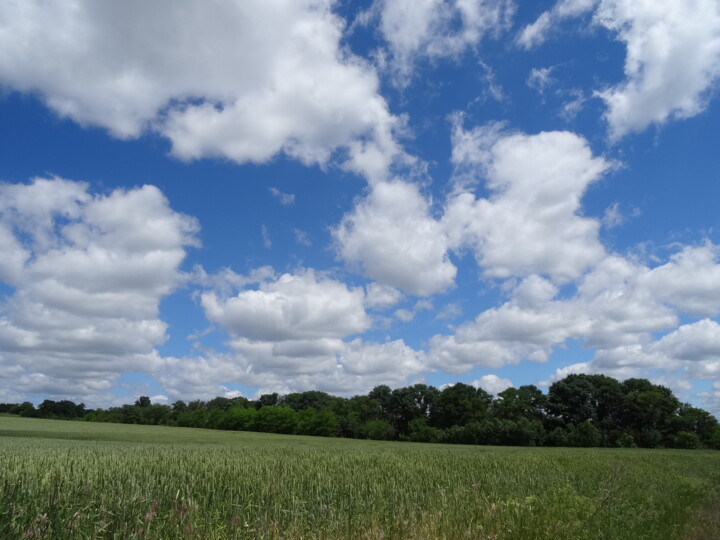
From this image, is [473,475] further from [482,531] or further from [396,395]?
[396,395]

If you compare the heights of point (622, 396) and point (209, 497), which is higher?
point (622, 396)

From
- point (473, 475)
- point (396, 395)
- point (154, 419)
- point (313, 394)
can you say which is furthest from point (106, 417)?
point (473, 475)

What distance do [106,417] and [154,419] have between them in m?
13.2

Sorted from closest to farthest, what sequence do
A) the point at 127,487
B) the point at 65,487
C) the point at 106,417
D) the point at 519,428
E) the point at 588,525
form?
the point at 65,487
the point at 127,487
the point at 588,525
the point at 519,428
the point at 106,417

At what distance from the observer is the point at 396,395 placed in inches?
4707

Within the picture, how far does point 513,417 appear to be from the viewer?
312 feet

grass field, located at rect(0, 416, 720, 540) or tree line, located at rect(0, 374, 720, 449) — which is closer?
grass field, located at rect(0, 416, 720, 540)

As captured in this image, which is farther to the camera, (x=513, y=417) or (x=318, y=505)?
(x=513, y=417)

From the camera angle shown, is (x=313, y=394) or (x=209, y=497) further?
(x=313, y=394)

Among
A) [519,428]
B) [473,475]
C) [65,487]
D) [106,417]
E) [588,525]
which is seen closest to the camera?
[65,487]

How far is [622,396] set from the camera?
3745 inches

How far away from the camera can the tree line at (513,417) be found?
8206 cm

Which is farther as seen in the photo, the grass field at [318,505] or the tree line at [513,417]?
the tree line at [513,417]

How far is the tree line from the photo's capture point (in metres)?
82.1
